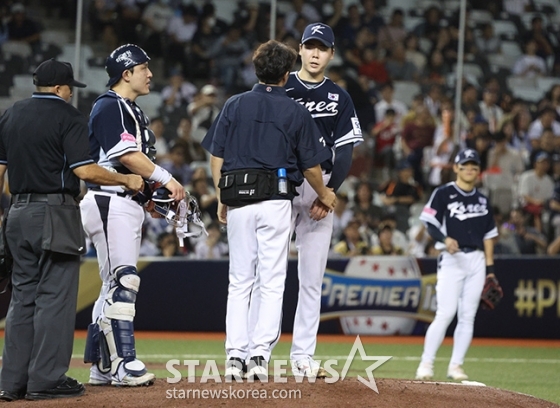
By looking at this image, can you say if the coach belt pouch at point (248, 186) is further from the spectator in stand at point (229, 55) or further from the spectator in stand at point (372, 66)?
the spectator in stand at point (372, 66)

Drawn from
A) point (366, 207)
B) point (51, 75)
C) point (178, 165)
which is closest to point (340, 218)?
point (366, 207)

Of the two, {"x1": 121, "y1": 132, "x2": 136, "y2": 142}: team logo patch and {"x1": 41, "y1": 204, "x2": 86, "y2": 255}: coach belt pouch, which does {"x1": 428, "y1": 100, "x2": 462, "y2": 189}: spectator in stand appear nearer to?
{"x1": 121, "y1": 132, "x2": 136, "y2": 142}: team logo patch

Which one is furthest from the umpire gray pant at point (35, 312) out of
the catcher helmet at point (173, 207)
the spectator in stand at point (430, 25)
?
the spectator in stand at point (430, 25)

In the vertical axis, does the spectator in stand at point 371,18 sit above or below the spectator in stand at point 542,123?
above

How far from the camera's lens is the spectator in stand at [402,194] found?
601 inches

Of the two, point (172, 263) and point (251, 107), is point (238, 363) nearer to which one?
point (251, 107)

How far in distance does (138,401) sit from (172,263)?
789 cm

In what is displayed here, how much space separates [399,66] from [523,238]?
4.26 metres

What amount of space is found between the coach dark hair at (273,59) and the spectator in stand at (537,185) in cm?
1005

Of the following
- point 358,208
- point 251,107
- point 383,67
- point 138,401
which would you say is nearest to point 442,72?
point 383,67

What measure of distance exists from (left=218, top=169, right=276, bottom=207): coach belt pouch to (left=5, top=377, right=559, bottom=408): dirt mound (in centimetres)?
115

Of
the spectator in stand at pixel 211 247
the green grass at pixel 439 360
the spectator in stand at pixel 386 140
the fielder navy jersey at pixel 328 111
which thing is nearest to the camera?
the fielder navy jersey at pixel 328 111

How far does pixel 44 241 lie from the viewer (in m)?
5.73

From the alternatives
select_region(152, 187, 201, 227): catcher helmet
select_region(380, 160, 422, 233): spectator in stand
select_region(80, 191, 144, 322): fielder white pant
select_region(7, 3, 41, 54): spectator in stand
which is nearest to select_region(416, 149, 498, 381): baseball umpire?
select_region(152, 187, 201, 227): catcher helmet
